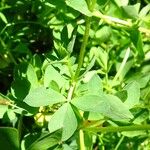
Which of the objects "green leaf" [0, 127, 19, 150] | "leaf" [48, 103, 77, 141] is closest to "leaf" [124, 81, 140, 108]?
"leaf" [48, 103, 77, 141]

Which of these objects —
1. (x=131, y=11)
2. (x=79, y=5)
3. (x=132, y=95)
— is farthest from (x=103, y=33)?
(x=79, y=5)

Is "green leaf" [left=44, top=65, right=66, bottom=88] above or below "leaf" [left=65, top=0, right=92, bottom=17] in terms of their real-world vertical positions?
below

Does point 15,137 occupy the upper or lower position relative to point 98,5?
lower

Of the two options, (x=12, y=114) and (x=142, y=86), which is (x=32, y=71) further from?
(x=142, y=86)

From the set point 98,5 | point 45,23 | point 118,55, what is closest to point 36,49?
point 45,23

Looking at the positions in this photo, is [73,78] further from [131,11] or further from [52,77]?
[131,11]

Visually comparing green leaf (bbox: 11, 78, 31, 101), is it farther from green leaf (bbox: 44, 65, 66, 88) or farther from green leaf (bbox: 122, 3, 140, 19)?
green leaf (bbox: 122, 3, 140, 19)

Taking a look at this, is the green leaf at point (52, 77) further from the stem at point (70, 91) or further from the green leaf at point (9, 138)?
the green leaf at point (9, 138)

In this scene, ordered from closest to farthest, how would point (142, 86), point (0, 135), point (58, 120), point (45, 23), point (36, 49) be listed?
point (58, 120) < point (0, 135) < point (142, 86) < point (45, 23) < point (36, 49)
